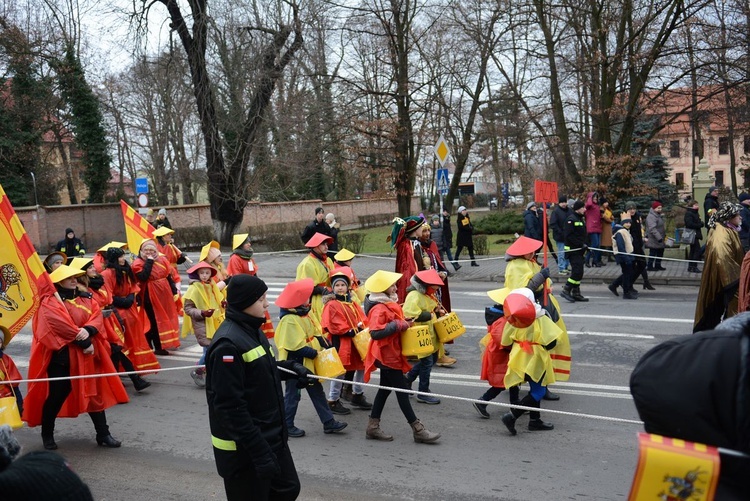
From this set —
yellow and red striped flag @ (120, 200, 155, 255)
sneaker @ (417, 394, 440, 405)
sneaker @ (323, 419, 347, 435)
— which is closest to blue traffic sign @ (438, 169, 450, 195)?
yellow and red striped flag @ (120, 200, 155, 255)

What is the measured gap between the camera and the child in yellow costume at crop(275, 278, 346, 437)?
6379 millimetres

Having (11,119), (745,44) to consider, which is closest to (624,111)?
(745,44)

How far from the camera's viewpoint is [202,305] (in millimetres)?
8320

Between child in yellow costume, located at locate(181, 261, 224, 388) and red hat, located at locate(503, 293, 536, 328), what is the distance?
3636mm

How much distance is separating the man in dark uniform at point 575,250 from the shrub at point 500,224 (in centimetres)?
1453

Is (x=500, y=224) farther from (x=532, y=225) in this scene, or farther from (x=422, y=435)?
(x=422, y=435)

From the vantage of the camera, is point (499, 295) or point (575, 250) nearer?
point (499, 295)

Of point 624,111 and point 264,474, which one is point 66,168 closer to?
point 624,111

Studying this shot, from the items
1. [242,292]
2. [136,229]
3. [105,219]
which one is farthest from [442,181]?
[105,219]

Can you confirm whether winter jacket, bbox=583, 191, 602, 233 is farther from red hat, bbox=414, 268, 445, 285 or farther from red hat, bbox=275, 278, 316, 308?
red hat, bbox=275, 278, 316, 308

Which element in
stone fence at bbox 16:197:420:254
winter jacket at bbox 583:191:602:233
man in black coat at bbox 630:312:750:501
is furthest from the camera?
stone fence at bbox 16:197:420:254

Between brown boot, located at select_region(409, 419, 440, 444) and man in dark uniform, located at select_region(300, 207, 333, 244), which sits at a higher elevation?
man in dark uniform, located at select_region(300, 207, 333, 244)

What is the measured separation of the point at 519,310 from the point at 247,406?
304 cm

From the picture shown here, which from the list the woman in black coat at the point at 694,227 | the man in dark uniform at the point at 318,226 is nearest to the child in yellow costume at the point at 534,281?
the man in dark uniform at the point at 318,226
